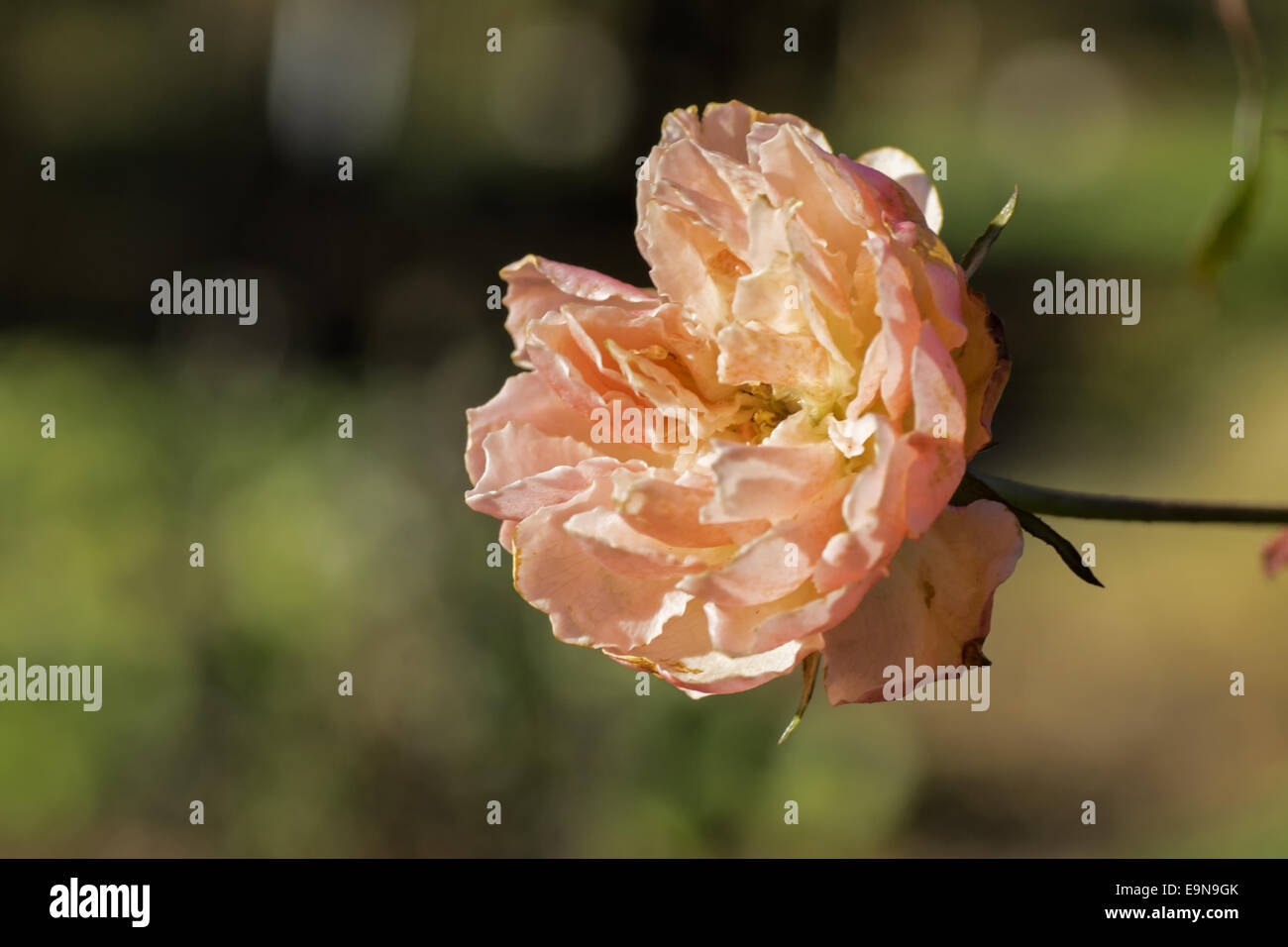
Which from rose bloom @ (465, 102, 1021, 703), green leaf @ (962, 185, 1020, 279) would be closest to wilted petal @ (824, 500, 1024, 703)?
rose bloom @ (465, 102, 1021, 703)

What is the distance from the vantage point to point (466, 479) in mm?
2107

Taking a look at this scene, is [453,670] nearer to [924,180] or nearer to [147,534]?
[147,534]

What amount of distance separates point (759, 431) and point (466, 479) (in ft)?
5.04

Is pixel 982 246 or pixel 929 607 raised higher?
pixel 982 246

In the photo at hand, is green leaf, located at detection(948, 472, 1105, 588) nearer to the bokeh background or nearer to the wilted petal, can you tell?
the wilted petal

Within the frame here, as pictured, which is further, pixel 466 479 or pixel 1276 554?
pixel 466 479

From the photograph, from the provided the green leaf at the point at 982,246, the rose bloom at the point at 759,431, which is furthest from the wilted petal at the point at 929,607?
the green leaf at the point at 982,246

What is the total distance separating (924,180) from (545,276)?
7.6 inches

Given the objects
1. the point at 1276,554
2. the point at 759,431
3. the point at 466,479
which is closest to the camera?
the point at 1276,554

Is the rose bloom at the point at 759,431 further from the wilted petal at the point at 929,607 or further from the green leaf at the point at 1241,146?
the green leaf at the point at 1241,146

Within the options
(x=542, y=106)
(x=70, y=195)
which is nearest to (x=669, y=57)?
(x=542, y=106)

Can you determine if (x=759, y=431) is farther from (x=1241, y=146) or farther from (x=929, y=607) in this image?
(x=1241, y=146)

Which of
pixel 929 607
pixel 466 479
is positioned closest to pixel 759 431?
pixel 929 607
